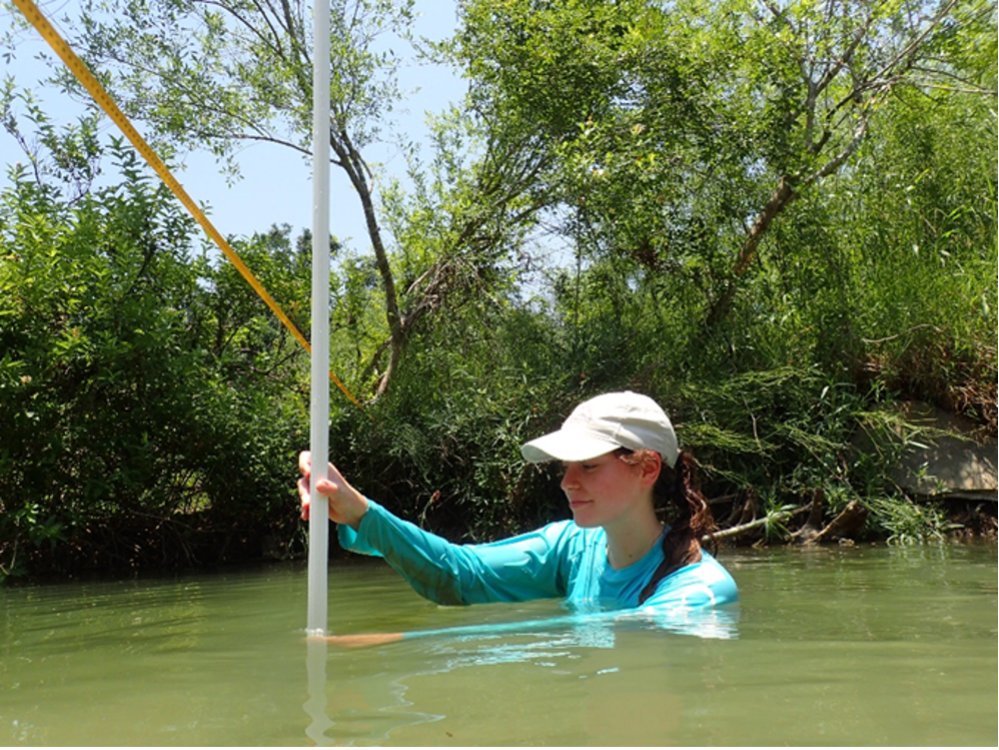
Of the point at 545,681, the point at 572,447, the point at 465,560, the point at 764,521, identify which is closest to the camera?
the point at 545,681

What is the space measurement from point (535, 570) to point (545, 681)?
963mm

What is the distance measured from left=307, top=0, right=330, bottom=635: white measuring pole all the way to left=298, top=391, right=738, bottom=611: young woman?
85 mm

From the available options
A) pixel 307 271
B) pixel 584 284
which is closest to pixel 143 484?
pixel 307 271

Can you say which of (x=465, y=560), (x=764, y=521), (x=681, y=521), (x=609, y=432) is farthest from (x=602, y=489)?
(x=764, y=521)

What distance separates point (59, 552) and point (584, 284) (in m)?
4.57

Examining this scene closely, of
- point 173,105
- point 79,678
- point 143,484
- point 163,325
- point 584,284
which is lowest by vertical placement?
point 79,678

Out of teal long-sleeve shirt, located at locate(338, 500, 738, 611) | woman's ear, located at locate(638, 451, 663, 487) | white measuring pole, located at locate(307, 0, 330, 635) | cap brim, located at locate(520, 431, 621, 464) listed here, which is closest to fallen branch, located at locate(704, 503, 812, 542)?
teal long-sleeve shirt, located at locate(338, 500, 738, 611)

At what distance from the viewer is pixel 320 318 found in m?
2.59

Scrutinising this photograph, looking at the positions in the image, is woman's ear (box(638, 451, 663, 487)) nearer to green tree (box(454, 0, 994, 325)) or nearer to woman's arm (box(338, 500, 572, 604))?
woman's arm (box(338, 500, 572, 604))

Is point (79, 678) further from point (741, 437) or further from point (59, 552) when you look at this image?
point (741, 437)

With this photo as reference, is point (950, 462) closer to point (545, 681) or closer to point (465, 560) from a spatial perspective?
point (465, 560)

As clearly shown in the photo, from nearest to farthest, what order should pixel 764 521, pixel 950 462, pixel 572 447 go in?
1. pixel 572 447
2. pixel 764 521
3. pixel 950 462

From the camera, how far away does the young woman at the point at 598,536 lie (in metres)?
2.81

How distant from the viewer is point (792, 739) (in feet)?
5.74
